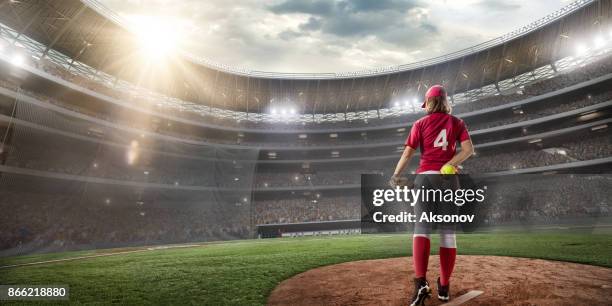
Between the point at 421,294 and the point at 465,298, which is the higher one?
the point at 421,294

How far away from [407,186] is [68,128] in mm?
24456

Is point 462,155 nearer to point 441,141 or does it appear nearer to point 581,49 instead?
point 441,141

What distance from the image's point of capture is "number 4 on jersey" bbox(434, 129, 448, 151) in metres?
3.44

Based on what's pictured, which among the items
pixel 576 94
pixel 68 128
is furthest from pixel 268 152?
pixel 576 94

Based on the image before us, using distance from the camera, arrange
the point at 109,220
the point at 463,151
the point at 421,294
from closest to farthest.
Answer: the point at 421,294 → the point at 463,151 → the point at 109,220

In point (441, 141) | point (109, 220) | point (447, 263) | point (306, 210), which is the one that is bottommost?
point (306, 210)

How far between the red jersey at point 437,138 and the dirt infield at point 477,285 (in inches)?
60.3

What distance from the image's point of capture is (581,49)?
31.6 m

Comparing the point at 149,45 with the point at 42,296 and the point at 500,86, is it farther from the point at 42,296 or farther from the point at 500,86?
the point at 500,86

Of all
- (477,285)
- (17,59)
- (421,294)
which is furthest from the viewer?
(17,59)

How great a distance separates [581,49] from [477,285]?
1572 inches

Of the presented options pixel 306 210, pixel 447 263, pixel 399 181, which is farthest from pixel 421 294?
pixel 306 210

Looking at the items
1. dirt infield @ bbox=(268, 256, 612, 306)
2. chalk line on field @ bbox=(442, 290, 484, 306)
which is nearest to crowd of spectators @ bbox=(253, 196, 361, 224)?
dirt infield @ bbox=(268, 256, 612, 306)

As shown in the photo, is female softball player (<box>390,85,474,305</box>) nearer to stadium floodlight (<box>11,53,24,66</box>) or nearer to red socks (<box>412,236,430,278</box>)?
red socks (<box>412,236,430,278</box>)
